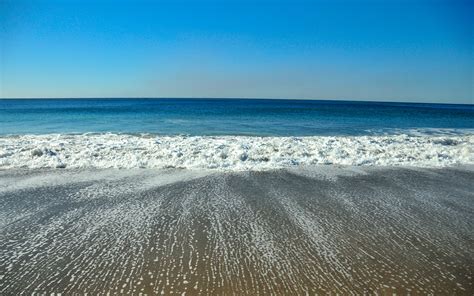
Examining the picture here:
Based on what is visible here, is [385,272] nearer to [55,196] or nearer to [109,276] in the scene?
[109,276]

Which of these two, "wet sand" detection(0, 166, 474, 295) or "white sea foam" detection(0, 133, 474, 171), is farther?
"white sea foam" detection(0, 133, 474, 171)

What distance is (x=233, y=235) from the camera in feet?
15.8

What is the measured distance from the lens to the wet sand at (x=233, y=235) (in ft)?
11.9

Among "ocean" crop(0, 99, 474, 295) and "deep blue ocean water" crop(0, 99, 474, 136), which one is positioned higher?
"deep blue ocean water" crop(0, 99, 474, 136)

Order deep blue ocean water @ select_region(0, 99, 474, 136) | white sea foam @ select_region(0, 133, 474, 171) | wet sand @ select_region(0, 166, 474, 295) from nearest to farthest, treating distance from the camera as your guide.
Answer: wet sand @ select_region(0, 166, 474, 295), white sea foam @ select_region(0, 133, 474, 171), deep blue ocean water @ select_region(0, 99, 474, 136)

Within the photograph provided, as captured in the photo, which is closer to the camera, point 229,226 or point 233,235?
point 233,235

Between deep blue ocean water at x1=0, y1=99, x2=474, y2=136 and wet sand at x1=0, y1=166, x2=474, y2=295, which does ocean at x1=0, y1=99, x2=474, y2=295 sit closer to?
wet sand at x1=0, y1=166, x2=474, y2=295

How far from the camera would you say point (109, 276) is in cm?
370

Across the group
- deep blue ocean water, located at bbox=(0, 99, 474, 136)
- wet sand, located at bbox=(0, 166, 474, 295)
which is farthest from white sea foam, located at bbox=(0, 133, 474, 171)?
deep blue ocean water, located at bbox=(0, 99, 474, 136)

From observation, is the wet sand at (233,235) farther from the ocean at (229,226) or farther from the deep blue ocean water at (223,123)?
the deep blue ocean water at (223,123)

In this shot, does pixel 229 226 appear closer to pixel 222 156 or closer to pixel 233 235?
pixel 233 235

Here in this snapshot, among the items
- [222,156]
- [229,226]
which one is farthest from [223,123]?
[229,226]

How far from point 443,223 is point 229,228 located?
3554mm

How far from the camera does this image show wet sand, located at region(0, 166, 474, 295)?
362cm
